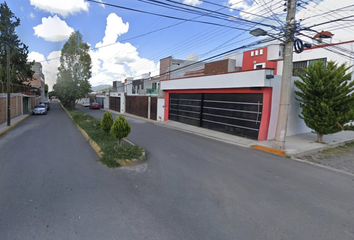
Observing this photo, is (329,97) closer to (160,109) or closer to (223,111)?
(223,111)

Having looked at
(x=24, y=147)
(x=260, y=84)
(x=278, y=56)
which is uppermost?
(x=278, y=56)

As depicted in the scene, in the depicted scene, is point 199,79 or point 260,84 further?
point 199,79

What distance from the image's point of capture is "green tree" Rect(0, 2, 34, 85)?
89.9 feet

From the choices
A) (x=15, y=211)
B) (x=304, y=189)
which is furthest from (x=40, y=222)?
(x=304, y=189)

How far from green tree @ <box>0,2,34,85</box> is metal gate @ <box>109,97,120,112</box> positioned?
42.5 feet

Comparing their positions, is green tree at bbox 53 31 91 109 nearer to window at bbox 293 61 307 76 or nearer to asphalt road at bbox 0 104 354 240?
asphalt road at bbox 0 104 354 240

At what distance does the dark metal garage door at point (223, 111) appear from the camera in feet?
34.4

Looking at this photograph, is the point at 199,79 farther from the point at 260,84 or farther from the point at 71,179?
the point at 71,179

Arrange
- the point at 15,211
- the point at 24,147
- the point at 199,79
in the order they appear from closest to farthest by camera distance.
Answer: the point at 15,211, the point at 24,147, the point at 199,79

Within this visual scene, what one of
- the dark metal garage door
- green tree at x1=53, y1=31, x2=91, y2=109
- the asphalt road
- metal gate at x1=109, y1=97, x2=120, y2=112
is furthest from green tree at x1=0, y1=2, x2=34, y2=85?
the asphalt road

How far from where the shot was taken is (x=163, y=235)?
284cm

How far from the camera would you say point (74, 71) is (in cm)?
3334

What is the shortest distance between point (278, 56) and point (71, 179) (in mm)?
8631

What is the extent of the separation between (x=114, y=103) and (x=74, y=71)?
27.3 ft
